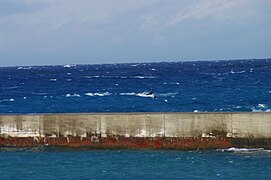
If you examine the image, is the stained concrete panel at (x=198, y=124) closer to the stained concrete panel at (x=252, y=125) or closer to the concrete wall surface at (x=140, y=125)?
the concrete wall surface at (x=140, y=125)

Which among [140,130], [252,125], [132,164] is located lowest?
[132,164]

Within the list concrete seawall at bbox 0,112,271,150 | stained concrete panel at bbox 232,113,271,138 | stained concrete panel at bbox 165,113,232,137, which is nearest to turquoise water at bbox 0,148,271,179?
concrete seawall at bbox 0,112,271,150

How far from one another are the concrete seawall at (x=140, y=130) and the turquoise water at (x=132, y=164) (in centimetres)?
51

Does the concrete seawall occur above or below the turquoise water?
above

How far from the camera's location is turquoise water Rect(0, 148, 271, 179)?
21.0 m

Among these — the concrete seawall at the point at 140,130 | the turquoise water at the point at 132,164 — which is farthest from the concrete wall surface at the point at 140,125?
the turquoise water at the point at 132,164

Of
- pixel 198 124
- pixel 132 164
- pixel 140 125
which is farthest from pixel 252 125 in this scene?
pixel 132 164

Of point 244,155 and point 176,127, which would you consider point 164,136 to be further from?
point 244,155

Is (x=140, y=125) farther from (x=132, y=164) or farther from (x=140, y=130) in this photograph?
(x=132, y=164)

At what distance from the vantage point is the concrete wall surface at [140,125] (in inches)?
971

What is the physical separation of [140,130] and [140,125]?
261 millimetres

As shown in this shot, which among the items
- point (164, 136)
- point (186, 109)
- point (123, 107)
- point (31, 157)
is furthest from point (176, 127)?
point (123, 107)

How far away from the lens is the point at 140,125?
25.8 metres

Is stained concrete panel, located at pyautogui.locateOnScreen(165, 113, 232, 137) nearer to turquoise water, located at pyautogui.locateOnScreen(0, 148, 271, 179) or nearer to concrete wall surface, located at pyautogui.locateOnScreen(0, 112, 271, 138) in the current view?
concrete wall surface, located at pyautogui.locateOnScreen(0, 112, 271, 138)
